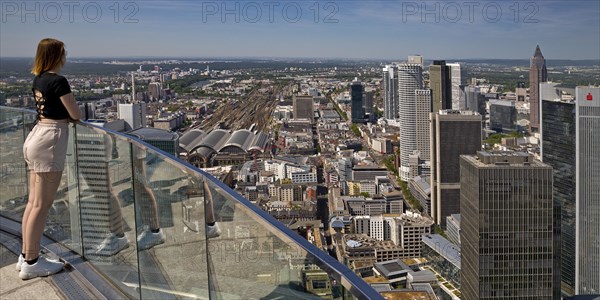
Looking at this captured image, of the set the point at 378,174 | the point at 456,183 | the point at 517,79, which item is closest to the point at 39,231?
the point at 456,183

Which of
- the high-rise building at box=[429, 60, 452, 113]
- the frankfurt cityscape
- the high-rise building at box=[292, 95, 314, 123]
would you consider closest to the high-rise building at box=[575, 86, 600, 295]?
the frankfurt cityscape

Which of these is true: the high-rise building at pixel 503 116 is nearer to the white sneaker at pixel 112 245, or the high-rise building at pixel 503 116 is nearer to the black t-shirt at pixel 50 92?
the white sneaker at pixel 112 245

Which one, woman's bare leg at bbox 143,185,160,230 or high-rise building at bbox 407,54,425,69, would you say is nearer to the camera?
woman's bare leg at bbox 143,185,160,230

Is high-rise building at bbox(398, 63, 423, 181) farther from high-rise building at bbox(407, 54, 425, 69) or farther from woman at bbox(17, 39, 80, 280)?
woman at bbox(17, 39, 80, 280)

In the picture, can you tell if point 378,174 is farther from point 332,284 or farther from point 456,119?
point 332,284

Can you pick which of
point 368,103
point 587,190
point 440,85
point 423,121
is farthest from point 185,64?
point 587,190

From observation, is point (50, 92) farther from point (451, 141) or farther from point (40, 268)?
point (451, 141)
